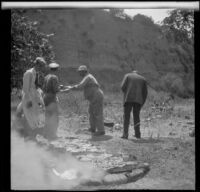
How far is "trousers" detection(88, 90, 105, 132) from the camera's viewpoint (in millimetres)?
8945

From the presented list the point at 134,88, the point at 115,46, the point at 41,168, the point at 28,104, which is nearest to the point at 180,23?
the point at 134,88

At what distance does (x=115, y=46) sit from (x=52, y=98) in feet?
74.9

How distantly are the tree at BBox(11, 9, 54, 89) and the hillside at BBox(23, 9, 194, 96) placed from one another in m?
17.1

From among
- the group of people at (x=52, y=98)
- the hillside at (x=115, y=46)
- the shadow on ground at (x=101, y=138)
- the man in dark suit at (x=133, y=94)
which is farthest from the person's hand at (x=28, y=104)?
the hillside at (x=115, y=46)

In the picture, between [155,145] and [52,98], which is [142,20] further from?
[155,145]

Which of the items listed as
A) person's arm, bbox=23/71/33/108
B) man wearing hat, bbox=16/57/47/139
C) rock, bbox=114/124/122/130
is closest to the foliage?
rock, bbox=114/124/122/130

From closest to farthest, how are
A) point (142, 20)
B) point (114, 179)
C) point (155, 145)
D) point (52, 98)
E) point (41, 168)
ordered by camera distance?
point (114, 179) → point (41, 168) → point (155, 145) → point (52, 98) → point (142, 20)

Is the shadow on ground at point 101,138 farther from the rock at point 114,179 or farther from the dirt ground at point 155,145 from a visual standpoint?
the rock at point 114,179

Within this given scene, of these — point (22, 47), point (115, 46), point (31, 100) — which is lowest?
point (31, 100)

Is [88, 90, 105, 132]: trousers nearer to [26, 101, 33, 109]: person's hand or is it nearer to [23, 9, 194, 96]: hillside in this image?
[26, 101, 33, 109]: person's hand

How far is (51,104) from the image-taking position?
326 inches

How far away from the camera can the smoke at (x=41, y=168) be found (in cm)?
611
